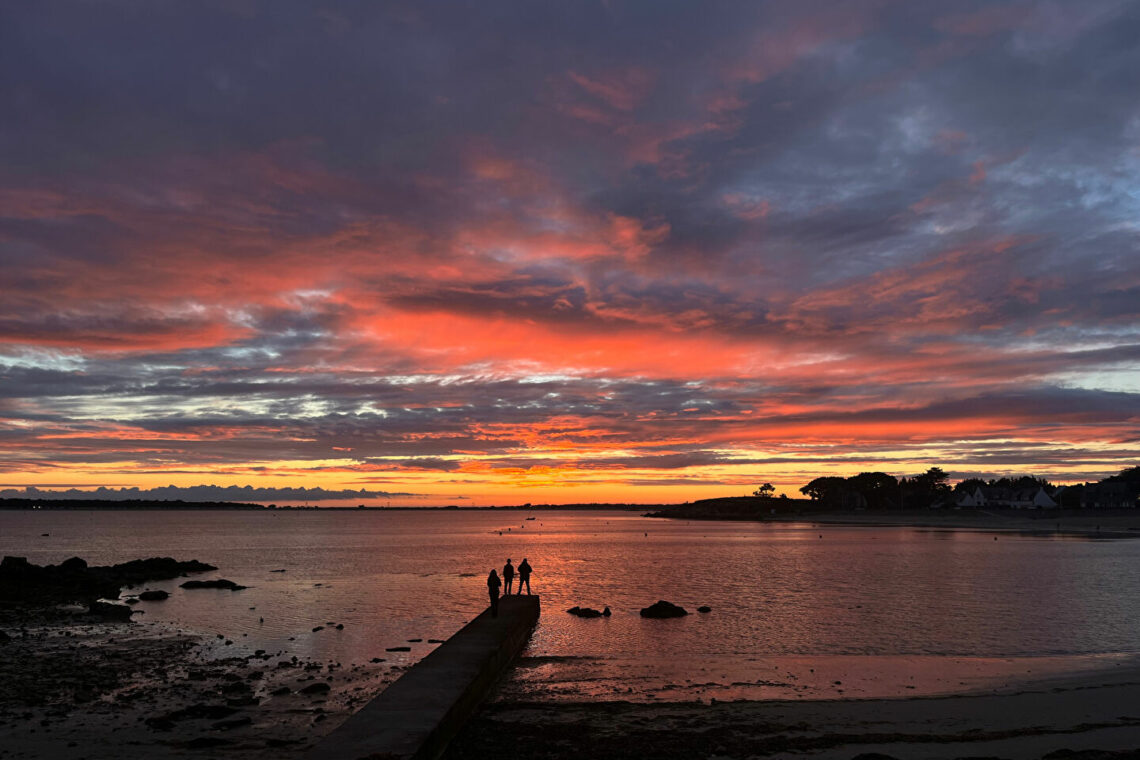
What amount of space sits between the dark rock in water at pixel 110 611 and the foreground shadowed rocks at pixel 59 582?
10.7ft

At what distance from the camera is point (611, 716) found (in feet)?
61.7

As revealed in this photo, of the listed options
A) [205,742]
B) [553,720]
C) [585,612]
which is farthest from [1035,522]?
[205,742]

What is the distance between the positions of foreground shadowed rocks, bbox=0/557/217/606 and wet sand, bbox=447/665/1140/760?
116 ft

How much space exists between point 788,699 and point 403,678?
34.5ft

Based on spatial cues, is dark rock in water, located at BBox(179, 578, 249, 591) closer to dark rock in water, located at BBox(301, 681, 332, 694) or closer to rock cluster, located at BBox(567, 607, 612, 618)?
rock cluster, located at BBox(567, 607, 612, 618)

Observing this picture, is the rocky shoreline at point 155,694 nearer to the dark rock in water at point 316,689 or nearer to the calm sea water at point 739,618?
the dark rock in water at point 316,689

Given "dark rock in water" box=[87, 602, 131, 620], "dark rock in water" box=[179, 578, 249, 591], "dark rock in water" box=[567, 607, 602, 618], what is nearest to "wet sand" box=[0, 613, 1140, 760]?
"dark rock in water" box=[87, 602, 131, 620]

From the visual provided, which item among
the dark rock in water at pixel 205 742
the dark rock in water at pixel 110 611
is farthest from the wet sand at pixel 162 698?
the dark rock in water at pixel 110 611

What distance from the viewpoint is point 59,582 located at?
4894 centimetres

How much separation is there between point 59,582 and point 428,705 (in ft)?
145

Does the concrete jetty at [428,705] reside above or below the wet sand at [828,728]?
above

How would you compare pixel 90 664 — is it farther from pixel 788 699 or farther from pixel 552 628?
pixel 788 699

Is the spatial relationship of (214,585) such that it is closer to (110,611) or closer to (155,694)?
(110,611)

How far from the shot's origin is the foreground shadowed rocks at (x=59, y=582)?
42938 millimetres
